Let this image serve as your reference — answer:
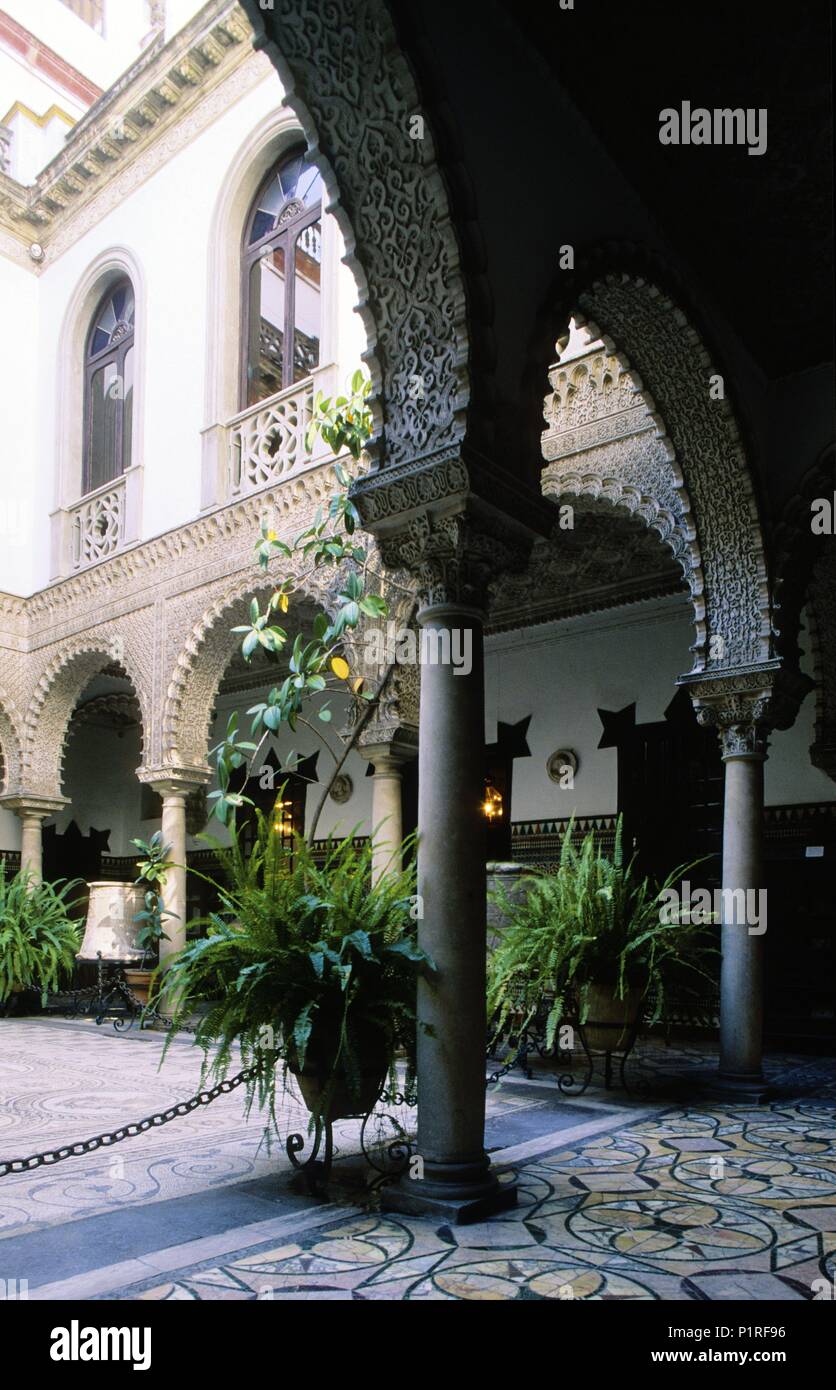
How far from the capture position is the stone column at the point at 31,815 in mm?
13867

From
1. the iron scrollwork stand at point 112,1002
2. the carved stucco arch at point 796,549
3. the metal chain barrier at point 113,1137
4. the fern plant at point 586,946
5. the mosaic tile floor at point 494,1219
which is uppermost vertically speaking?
the carved stucco arch at point 796,549

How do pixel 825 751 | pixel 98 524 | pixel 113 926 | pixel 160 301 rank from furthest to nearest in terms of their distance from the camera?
pixel 98 524 → pixel 160 301 → pixel 113 926 → pixel 825 751

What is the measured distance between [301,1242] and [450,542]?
8.05 ft

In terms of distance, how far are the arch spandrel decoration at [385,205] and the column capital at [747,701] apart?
11.4ft

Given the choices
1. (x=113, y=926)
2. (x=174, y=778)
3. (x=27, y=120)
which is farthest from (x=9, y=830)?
(x=27, y=120)

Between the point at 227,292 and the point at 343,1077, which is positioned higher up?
the point at 227,292

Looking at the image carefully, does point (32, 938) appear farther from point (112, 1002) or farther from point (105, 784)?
point (105, 784)

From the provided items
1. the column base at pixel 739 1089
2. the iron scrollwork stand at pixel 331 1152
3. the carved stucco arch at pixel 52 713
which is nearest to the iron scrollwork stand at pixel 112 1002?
the carved stucco arch at pixel 52 713

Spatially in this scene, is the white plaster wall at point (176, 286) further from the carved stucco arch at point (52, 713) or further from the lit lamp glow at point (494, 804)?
the lit lamp glow at point (494, 804)

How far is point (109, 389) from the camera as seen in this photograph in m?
13.9

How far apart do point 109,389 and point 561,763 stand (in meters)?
7.15
